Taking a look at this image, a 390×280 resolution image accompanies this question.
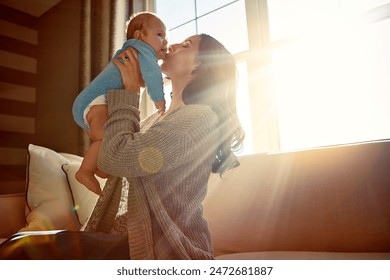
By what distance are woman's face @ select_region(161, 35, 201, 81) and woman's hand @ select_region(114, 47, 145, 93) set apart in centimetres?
13

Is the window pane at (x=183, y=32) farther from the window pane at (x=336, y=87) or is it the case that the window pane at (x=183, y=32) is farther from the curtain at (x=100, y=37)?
the window pane at (x=336, y=87)

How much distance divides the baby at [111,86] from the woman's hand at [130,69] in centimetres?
2

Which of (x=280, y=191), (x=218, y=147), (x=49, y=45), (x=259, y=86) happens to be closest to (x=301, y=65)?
(x=259, y=86)

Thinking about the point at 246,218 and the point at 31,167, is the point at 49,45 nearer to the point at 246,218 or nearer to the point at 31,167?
the point at 31,167

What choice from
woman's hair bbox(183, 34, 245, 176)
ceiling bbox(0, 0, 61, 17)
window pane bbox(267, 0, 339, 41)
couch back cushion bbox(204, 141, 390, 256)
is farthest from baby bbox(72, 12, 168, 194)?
ceiling bbox(0, 0, 61, 17)

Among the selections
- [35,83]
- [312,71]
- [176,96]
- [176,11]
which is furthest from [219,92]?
[35,83]

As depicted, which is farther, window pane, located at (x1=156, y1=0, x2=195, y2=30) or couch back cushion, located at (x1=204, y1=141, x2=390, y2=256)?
window pane, located at (x1=156, y1=0, x2=195, y2=30)

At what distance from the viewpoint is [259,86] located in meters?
1.77

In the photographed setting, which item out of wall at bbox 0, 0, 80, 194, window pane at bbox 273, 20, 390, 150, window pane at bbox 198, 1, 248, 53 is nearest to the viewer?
window pane at bbox 273, 20, 390, 150

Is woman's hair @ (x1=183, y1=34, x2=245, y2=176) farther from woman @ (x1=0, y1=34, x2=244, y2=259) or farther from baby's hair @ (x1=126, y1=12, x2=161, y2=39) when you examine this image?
baby's hair @ (x1=126, y1=12, x2=161, y2=39)

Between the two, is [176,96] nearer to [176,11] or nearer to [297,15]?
[297,15]

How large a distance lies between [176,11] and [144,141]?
6.15ft

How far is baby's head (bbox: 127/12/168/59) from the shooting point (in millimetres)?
1028

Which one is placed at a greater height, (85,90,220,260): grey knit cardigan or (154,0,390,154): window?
(154,0,390,154): window
